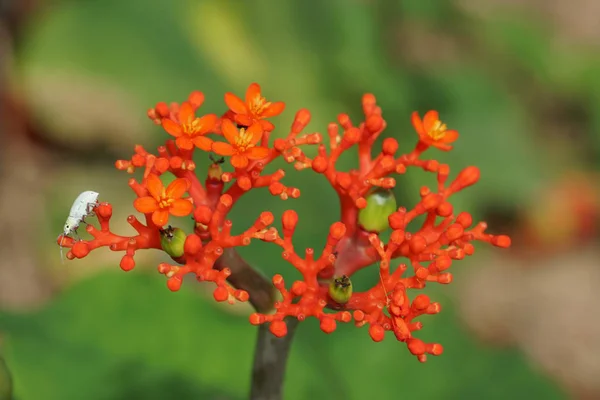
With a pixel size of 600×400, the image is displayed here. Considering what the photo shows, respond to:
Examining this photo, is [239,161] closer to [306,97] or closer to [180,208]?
[180,208]

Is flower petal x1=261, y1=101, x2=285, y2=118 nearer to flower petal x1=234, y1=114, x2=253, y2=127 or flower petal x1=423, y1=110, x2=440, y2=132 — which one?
flower petal x1=234, y1=114, x2=253, y2=127

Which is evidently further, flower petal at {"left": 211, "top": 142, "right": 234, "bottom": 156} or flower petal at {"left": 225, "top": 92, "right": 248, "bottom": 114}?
flower petal at {"left": 225, "top": 92, "right": 248, "bottom": 114}

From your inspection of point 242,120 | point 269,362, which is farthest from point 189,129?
point 269,362

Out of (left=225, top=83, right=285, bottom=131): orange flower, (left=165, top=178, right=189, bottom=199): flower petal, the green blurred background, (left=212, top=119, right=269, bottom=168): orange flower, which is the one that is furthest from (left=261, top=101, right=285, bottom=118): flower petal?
the green blurred background

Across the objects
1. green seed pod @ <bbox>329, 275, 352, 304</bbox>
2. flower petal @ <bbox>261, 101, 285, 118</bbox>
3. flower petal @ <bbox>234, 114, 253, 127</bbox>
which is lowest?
green seed pod @ <bbox>329, 275, 352, 304</bbox>

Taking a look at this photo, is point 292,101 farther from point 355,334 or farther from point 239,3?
point 355,334

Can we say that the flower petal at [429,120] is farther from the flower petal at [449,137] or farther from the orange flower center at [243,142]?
the orange flower center at [243,142]

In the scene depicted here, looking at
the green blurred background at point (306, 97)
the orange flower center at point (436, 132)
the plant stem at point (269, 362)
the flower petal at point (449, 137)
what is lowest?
the green blurred background at point (306, 97)

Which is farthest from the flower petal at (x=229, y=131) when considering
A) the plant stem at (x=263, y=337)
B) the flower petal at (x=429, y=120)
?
the flower petal at (x=429, y=120)

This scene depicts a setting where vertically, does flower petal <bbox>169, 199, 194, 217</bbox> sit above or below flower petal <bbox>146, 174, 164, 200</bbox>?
below
